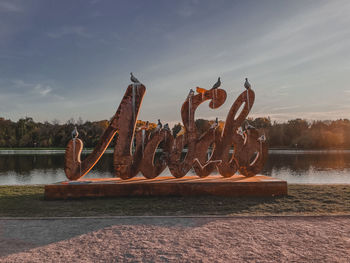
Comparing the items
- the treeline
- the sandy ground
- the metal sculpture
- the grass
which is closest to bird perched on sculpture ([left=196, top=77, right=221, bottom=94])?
the metal sculpture

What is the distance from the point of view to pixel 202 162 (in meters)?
8.90

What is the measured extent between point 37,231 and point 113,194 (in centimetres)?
294

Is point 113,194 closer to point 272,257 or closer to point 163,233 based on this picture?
point 163,233

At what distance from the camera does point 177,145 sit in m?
8.80

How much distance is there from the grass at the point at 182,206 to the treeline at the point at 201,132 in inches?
1946

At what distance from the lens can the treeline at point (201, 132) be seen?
5700 centimetres

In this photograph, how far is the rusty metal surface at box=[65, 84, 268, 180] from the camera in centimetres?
845

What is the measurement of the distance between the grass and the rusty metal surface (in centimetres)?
109

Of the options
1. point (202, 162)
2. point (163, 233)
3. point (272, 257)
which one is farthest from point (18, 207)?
point (272, 257)

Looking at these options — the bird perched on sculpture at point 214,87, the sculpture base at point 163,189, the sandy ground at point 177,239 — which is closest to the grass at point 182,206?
the sculpture base at point 163,189

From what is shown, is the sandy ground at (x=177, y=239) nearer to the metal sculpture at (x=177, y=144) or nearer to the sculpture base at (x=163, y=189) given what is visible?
the sculpture base at (x=163, y=189)

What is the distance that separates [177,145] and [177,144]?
0.03 meters

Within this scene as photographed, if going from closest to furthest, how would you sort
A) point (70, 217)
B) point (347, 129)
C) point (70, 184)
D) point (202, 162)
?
point (70, 217) → point (70, 184) → point (202, 162) → point (347, 129)

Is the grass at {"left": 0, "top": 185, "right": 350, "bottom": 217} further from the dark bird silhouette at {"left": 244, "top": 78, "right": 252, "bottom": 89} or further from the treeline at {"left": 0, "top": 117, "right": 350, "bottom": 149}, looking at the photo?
the treeline at {"left": 0, "top": 117, "right": 350, "bottom": 149}
